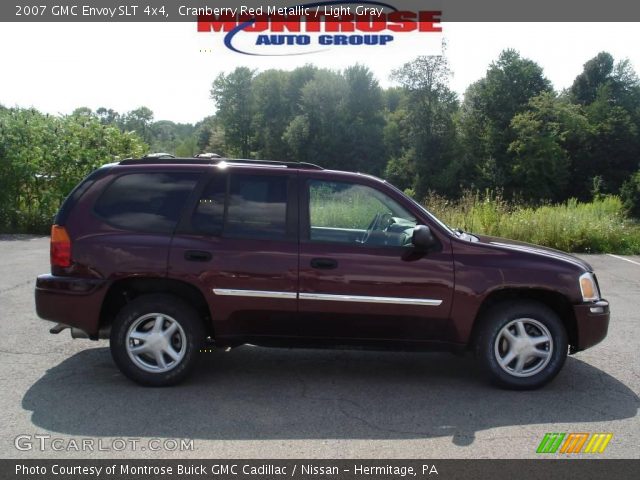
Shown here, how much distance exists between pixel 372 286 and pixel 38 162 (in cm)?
1443

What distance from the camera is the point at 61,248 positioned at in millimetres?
5113

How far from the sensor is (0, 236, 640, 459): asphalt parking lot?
403 centimetres

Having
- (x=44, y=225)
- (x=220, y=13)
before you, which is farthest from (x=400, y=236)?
(x=44, y=225)

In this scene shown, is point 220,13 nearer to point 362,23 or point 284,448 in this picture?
point 362,23

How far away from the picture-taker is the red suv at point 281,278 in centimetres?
503

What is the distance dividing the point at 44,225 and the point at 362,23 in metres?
10.1

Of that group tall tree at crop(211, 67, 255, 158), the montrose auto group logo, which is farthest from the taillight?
tall tree at crop(211, 67, 255, 158)

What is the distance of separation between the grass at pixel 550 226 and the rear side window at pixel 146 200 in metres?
10.9

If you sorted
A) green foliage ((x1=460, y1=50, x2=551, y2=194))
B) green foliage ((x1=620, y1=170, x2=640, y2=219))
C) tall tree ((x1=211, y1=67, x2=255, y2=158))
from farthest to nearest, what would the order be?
1. tall tree ((x1=211, y1=67, x2=255, y2=158))
2. green foliage ((x1=460, y1=50, x2=551, y2=194))
3. green foliage ((x1=620, y1=170, x2=640, y2=219))

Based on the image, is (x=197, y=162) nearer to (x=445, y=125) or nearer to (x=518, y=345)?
(x=518, y=345)
